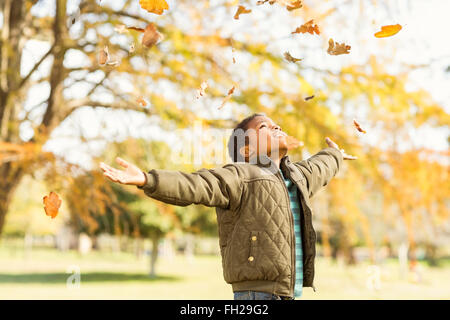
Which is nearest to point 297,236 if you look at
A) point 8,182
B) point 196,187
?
point 196,187

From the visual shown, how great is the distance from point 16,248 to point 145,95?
197 ft

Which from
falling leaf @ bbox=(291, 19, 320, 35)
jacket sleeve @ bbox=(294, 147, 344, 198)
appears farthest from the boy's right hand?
falling leaf @ bbox=(291, 19, 320, 35)

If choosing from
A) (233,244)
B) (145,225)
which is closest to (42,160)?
(233,244)

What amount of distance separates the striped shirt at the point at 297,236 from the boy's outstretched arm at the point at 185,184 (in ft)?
1.00

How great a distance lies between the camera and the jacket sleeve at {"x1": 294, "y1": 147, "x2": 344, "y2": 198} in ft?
8.81

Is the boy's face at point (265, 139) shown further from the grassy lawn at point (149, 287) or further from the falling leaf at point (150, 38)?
the grassy lawn at point (149, 287)

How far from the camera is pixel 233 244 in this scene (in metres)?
2.30

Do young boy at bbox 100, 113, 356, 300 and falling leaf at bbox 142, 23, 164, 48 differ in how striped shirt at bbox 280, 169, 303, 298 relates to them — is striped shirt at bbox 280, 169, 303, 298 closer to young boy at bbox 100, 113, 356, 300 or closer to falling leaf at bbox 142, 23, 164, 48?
young boy at bbox 100, 113, 356, 300

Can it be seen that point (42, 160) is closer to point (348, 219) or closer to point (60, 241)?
point (348, 219)

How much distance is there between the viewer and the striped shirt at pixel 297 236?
2359mm

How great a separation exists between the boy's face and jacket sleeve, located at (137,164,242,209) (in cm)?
26

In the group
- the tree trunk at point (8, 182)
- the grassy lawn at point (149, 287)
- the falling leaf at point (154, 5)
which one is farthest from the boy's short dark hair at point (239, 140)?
the grassy lawn at point (149, 287)

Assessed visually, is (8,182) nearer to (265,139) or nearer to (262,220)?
(265,139)

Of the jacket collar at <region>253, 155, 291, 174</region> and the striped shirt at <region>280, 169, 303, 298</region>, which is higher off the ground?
the jacket collar at <region>253, 155, 291, 174</region>
